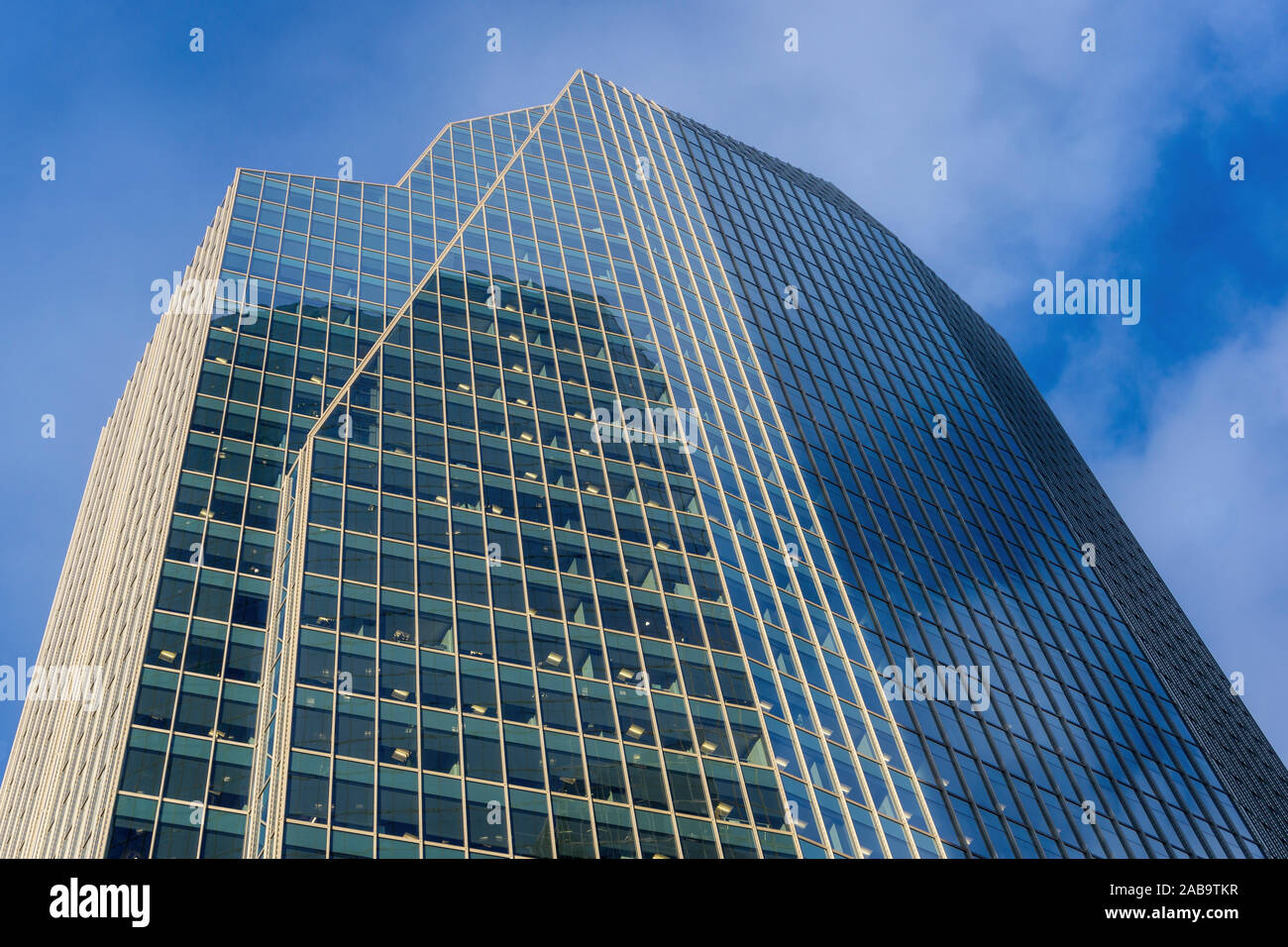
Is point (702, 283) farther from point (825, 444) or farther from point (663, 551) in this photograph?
point (663, 551)

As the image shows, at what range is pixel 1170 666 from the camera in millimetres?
101688

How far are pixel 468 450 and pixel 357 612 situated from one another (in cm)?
1573

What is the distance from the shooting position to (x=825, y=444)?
3543 inches

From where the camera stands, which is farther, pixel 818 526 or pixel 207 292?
pixel 207 292

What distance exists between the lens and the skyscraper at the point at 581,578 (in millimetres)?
56188

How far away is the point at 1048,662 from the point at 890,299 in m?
50.0

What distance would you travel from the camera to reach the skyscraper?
5619 centimetres

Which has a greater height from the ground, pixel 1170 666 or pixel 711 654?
pixel 1170 666

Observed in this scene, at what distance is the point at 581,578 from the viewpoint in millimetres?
67188

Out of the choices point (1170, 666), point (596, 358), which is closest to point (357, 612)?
point (596, 358)
